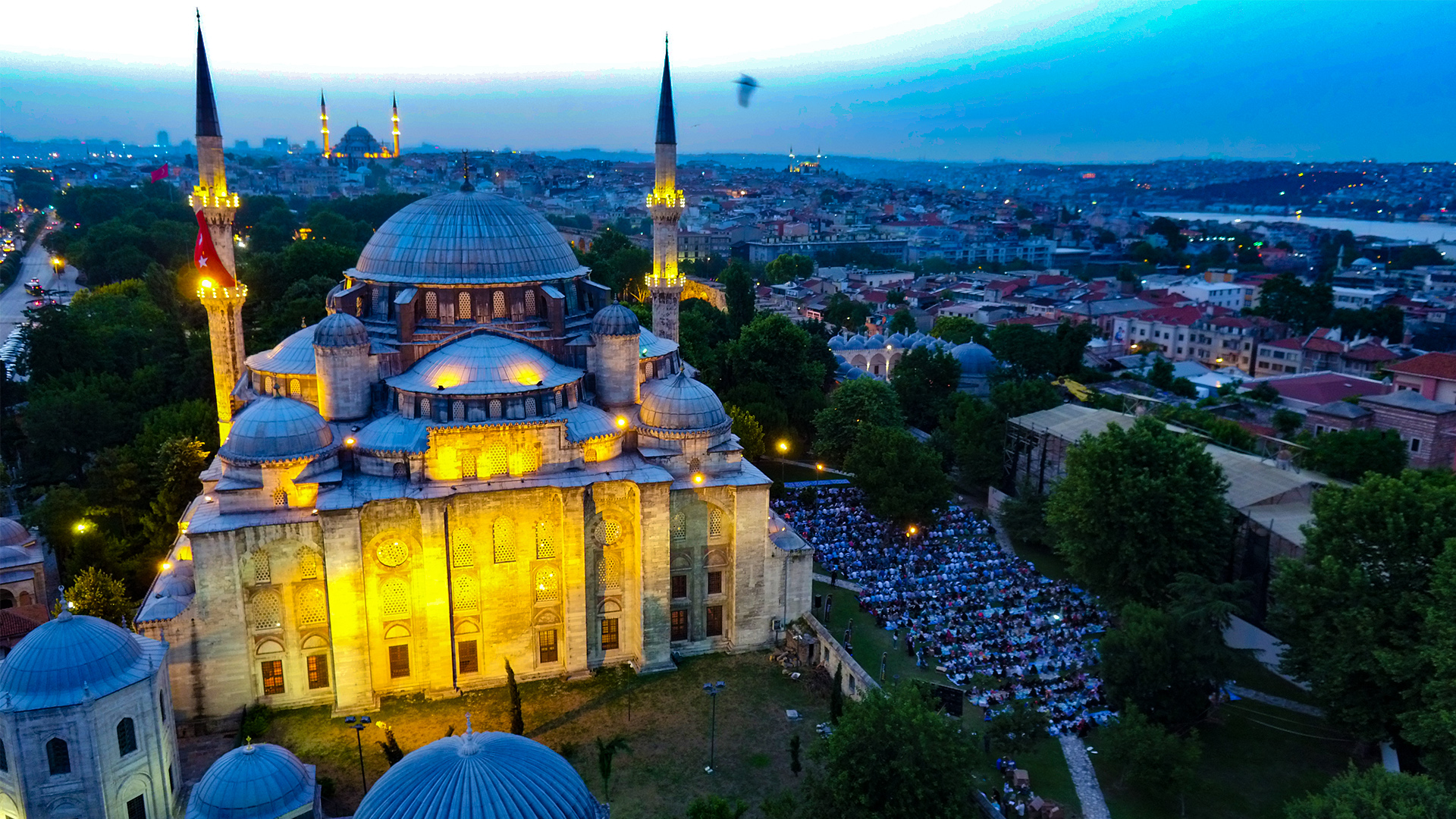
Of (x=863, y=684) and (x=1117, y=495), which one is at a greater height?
(x=1117, y=495)

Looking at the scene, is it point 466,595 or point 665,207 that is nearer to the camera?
point 466,595

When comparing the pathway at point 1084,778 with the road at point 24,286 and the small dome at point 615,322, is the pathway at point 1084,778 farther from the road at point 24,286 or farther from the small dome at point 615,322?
the road at point 24,286

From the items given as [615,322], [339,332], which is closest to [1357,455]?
[615,322]

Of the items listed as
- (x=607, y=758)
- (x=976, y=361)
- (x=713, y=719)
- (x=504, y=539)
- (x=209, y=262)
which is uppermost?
(x=209, y=262)

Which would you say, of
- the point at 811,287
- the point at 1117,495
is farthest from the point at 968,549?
the point at 811,287

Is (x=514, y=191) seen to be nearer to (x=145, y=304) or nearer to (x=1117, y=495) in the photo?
(x=145, y=304)

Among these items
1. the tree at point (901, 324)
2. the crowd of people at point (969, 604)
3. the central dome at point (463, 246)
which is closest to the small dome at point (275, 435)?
the central dome at point (463, 246)

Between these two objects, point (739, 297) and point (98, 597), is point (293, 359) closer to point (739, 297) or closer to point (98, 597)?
point (98, 597)
